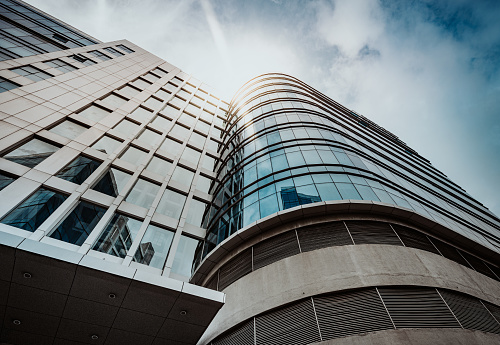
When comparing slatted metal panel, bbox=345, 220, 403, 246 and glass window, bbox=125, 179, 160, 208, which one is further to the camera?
glass window, bbox=125, 179, 160, 208

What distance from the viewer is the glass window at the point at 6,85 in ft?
56.7

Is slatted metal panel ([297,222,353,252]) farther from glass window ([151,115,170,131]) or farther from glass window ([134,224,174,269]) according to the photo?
glass window ([151,115,170,131])

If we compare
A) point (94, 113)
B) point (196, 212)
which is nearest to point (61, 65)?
point (94, 113)

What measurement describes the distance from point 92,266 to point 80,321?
308 cm

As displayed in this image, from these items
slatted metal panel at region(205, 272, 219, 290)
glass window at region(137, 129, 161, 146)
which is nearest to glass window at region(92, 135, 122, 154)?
glass window at region(137, 129, 161, 146)

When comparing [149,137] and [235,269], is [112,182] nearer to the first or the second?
[149,137]

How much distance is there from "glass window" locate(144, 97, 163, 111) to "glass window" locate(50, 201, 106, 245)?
14.1 m

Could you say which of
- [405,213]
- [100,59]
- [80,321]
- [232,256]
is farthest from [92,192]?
[100,59]

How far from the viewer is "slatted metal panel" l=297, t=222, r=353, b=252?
1179 cm

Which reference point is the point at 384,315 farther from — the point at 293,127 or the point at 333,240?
the point at 293,127

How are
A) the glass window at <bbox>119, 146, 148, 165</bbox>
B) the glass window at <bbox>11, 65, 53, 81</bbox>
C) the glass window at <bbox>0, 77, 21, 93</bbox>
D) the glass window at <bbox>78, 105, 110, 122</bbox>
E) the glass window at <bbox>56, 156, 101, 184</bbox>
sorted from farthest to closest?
the glass window at <bbox>78, 105, 110, 122</bbox>, the glass window at <bbox>11, 65, 53, 81</bbox>, the glass window at <bbox>119, 146, 148, 165</bbox>, the glass window at <bbox>0, 77, 21, 93</bbox>, the glass window at <bbox>56, 156, 101, 184</bbox>

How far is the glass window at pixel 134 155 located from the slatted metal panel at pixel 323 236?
1332cm

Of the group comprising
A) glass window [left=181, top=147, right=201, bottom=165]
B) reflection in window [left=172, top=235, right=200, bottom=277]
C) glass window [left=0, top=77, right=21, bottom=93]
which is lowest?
reflection in window [left=172, top=235, right=200, bottom=277]

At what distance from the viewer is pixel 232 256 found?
13727 millimetres
